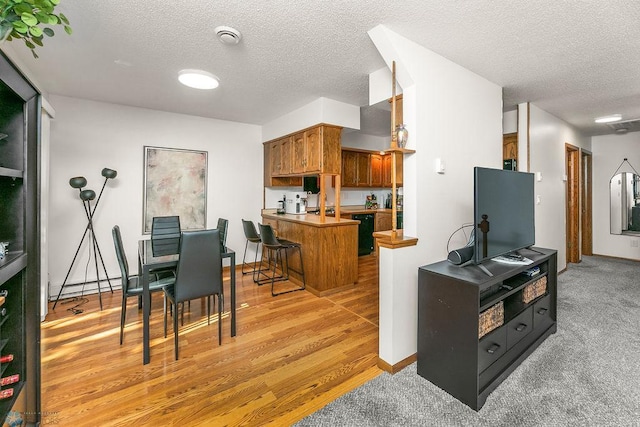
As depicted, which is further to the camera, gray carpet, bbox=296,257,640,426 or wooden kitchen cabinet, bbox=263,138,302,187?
wooden kitchen cabinet, bbox=263,138,302,187

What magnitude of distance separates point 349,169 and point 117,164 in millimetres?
3964

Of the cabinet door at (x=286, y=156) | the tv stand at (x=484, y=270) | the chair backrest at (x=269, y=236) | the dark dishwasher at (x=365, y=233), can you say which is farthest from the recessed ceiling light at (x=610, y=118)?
the chair backrest at (x=269, y=236)

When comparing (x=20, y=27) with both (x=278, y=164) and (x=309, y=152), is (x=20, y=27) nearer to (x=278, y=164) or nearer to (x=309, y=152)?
(x=309, y=152)

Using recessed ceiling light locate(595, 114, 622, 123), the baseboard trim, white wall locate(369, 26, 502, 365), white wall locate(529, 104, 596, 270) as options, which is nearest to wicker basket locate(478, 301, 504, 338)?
white wall locate(369, 26, 502, 365)

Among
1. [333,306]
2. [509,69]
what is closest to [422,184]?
[509,69]

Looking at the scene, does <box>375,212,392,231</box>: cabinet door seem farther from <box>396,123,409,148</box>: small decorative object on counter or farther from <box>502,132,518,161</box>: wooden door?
<box>396,123,409,148</box>: small decorative object on counter

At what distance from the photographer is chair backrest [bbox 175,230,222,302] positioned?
230cm

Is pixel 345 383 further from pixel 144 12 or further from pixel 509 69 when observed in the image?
pixel 509 69

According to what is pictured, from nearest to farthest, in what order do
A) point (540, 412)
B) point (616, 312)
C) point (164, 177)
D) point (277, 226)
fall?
point (540, 412), point (616, 312), point (164, 177), point (277, 226)

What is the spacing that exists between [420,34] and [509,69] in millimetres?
1163

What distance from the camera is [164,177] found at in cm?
432

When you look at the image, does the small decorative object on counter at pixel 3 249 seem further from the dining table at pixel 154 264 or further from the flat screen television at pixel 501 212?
the flat screen television at pixel 501 212

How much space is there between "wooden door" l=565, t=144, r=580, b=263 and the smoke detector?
5.80m

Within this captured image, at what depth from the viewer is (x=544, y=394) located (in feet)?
6.03
